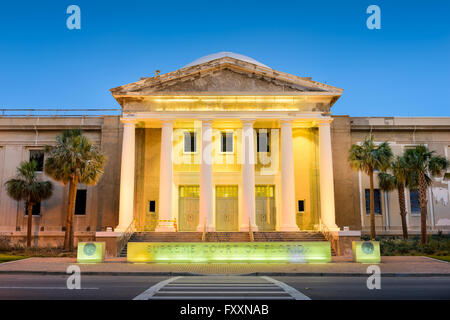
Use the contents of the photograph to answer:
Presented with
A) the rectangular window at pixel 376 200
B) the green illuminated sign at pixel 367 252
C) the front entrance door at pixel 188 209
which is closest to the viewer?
the green illuminated sign at pixel 367 252

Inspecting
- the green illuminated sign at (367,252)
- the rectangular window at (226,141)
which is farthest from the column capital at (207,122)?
the green illuminated sign at (367,252)

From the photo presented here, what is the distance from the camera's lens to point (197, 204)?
106 ft

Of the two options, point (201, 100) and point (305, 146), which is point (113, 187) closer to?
point (201, 100)

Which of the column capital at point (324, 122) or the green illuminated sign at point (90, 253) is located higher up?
the column capital at point (324, 122)

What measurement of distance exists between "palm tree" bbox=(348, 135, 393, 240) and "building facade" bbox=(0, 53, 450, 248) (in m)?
2.14

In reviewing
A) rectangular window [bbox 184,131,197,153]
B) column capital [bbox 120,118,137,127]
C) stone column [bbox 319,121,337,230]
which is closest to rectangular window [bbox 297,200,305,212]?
stone column [bbox 319,121,337,230]

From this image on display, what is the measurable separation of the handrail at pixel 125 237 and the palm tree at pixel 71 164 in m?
3.93

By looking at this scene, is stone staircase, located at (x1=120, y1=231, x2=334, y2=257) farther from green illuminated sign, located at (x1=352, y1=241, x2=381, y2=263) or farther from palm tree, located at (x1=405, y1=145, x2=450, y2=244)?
palm tree, located at (x1=405, y1=145, x2=450, y2=244)

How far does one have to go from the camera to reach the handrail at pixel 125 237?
25231 mm

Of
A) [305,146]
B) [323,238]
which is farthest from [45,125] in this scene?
[323,238]

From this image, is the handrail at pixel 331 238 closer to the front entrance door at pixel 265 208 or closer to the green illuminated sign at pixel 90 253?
the front entrance door at pixel 265 208

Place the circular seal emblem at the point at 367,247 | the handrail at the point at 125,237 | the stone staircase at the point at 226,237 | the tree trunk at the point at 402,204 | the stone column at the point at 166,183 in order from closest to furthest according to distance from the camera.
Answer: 1. the circular seal emblem at the point at 367,247
2. the handrail at the point at 125,237
3. the stone staircase at the point at 226,237
4. the stone column at the point at 166,183
5. the tree trunk at the point at 402,204

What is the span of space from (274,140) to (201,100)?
22.4 ft

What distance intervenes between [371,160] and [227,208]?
35.7ft
